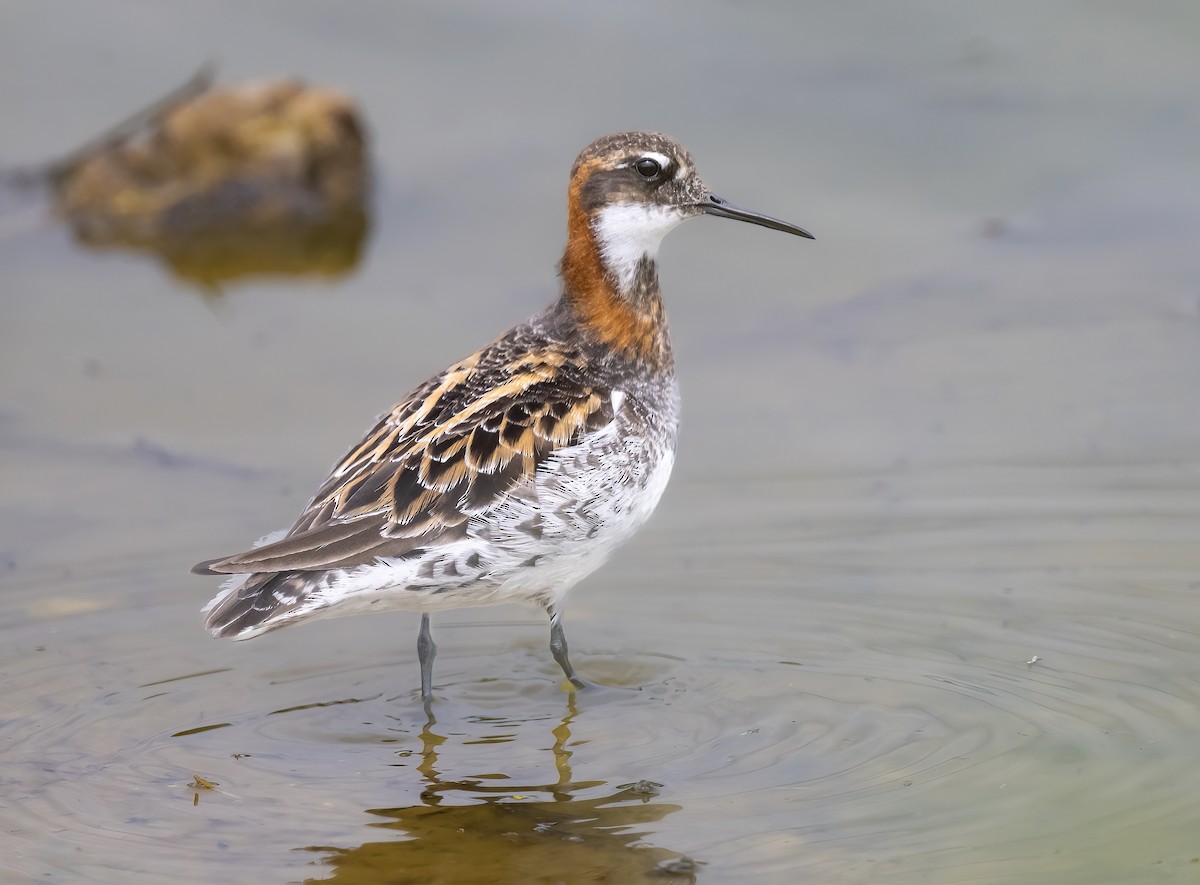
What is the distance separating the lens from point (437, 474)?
24.4ft

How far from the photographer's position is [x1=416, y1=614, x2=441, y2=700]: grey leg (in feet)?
26.1

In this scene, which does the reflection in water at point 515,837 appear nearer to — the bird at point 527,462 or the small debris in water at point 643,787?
the small debris in water at point 643,787

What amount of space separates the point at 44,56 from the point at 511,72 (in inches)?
165

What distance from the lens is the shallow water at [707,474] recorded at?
694 cm

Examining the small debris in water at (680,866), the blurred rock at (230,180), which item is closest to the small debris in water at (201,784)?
the small debris in water at (680,866)

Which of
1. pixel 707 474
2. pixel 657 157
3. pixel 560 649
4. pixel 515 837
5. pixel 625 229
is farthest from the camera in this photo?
pixel 707 474

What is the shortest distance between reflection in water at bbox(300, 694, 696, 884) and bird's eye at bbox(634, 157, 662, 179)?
2819 mm

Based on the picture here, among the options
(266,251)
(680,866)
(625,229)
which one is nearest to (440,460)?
(625,229)

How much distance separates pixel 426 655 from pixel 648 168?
2.53 meters

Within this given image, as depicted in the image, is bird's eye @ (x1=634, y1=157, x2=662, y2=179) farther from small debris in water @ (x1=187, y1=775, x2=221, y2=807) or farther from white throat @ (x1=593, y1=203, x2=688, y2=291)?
small debris in water @ (x1=187, y1=775, x2=221, y2=807)

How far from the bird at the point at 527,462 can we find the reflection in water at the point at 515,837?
2.84ft

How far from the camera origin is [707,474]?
1017 centimetres

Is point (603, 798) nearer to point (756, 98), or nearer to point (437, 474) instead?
point (437, 474)

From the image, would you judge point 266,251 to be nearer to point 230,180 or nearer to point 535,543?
point 230,180
